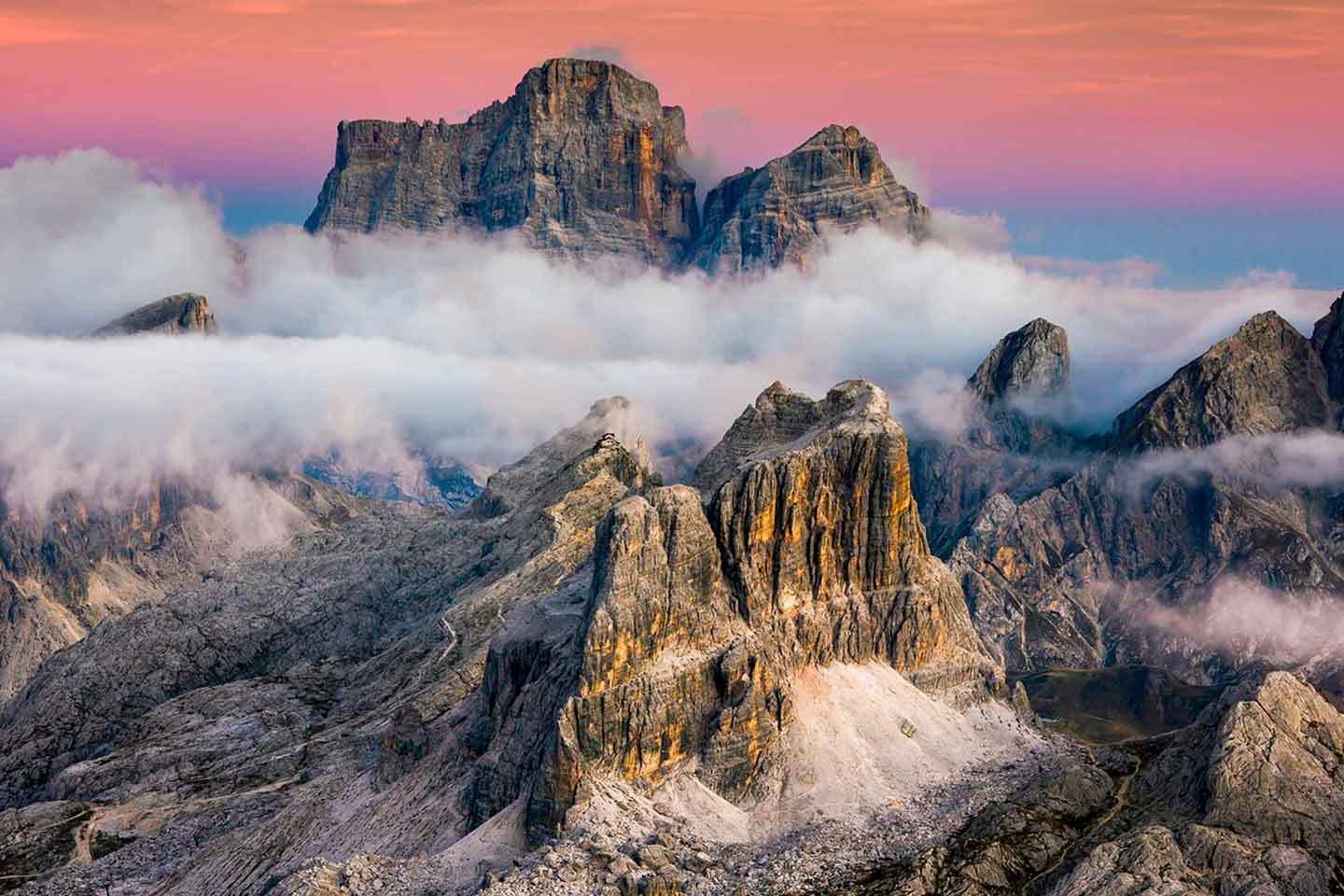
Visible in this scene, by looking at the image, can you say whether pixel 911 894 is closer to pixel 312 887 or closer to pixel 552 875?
pixel 552 875

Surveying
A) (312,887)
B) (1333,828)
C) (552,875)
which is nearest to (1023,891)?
(1333,828)

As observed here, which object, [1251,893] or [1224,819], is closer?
[1251,893]

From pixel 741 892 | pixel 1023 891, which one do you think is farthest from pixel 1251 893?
pixel 741 892

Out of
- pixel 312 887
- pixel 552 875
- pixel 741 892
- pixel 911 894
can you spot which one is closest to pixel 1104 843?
pixel 911 894

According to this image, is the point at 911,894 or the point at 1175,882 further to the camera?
the point at 911,894

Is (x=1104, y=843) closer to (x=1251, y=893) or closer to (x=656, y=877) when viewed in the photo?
(x=1251, y=893)

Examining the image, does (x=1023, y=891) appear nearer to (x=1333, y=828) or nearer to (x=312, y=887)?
(x=1333, y=828)

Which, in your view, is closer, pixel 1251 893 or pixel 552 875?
pixel 1251 893
